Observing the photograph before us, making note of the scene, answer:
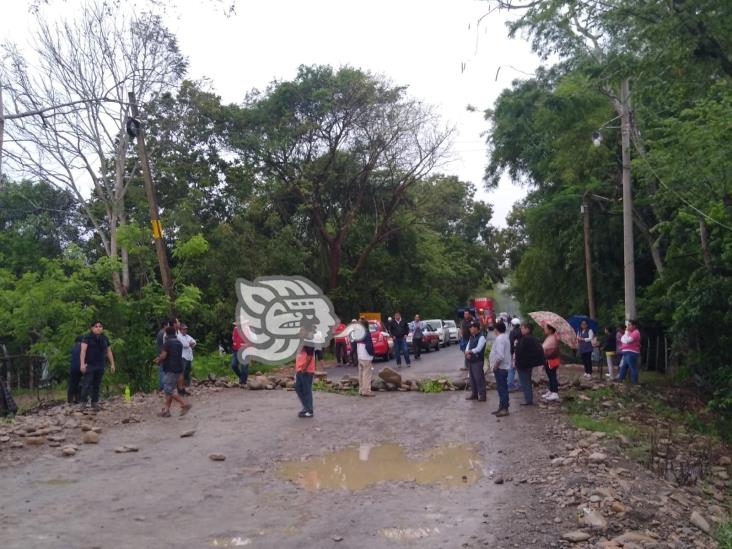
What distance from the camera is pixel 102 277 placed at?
1847cm

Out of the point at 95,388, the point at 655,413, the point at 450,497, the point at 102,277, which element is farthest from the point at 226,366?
the point at 450,497

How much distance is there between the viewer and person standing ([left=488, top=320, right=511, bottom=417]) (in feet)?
42.9

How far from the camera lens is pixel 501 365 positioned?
1331 cm

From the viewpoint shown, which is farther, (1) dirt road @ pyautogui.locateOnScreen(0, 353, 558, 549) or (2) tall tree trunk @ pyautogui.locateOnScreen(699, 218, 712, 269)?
(2) tall tree trunk @ pyautogui.locateOnScreen(699, 218, 712, 269)

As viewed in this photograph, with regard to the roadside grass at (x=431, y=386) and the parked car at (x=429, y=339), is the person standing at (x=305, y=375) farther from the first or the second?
the parked car at (x=429, y=339)

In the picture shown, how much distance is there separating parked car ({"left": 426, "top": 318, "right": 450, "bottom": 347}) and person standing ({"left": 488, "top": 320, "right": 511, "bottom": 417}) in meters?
22.7

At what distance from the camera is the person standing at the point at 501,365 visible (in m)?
13.1

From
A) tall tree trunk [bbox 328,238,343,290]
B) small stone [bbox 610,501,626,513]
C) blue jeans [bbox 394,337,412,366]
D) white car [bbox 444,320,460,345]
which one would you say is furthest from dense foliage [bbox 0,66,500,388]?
small stone [bbox 610,501,626,513]

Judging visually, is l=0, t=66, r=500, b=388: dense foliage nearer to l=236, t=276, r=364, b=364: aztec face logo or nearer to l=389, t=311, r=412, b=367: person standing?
l=236, t=276, r=364, b=364: aztec face logo

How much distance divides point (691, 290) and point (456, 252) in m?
38.8

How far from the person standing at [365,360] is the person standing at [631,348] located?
6.20 metres

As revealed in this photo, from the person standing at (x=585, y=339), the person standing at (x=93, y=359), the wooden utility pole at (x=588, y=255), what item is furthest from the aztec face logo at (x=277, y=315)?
the wooden utility pole at (x=588, y=255)

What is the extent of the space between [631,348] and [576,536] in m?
11.5

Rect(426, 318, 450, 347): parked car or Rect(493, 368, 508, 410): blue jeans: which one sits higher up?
Rect(426, 318, 450, 347): parked car
